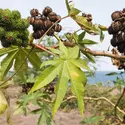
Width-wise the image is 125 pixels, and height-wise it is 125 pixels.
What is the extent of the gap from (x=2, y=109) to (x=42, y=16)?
0.40 metres

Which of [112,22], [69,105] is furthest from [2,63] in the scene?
[69,105]

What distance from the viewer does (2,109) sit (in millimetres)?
1324

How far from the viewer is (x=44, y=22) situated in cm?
141

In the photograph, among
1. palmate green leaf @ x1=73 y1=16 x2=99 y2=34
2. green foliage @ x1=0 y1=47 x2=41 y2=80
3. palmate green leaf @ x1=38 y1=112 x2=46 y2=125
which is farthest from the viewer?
palmate green leaf @ x1=38 y1=112 x2=46 y2=125

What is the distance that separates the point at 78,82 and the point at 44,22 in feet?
1.02

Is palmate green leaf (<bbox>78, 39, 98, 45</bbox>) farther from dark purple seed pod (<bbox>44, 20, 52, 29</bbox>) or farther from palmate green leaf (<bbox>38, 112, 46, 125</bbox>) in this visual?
palmate green leaf (<bbox>38, 112, 46, 125</bbox>)

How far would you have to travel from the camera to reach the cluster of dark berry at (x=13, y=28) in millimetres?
1233

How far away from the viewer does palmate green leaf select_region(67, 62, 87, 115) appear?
3.86ft

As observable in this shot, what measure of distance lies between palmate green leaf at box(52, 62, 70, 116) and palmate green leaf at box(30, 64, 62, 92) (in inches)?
0.9

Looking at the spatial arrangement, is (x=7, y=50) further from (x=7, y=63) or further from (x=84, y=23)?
(x=84, y=23)

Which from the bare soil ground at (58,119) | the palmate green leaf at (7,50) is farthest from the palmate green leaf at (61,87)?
the bare soil ground at (58,119)

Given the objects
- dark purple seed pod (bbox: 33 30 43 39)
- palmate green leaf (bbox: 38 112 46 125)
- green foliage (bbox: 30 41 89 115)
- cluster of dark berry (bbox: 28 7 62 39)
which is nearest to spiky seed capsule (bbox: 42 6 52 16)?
cluster of dark berry (bbox: 28 7 62 39)

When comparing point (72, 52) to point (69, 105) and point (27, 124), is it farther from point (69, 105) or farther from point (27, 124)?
point (69, 105)

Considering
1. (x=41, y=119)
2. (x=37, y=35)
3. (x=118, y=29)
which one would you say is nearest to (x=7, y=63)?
(x=37, y=35)
